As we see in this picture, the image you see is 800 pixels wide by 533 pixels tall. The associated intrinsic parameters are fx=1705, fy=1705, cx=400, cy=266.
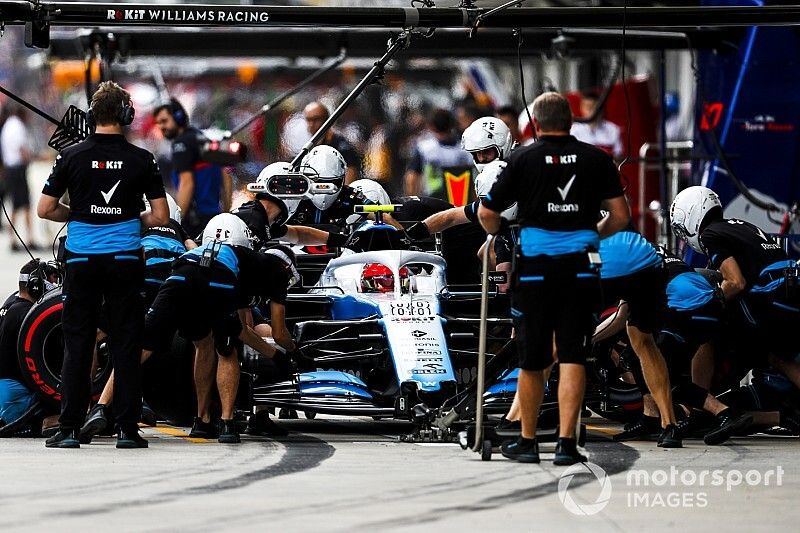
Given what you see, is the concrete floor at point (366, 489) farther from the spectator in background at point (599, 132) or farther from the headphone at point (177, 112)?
the spectator in background at point (599, 132)

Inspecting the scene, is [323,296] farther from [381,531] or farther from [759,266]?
[381,531]

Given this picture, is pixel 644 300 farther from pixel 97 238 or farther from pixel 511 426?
pixel 97 238

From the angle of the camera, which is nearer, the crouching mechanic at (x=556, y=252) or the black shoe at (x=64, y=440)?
the crouching mechanic at (x=556, y=252)

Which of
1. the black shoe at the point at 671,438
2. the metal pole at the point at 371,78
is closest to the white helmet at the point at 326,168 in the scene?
the metal pole at the point at 371,78

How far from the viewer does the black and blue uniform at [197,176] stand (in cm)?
1822

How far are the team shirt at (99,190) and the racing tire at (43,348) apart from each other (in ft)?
2.74

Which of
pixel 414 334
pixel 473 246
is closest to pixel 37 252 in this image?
pixel 473 246

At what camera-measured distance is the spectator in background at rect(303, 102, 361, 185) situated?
53.5 ft

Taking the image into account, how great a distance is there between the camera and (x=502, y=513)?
8.09 meters

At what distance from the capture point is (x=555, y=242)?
968cm

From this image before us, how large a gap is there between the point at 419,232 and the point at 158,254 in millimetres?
1861

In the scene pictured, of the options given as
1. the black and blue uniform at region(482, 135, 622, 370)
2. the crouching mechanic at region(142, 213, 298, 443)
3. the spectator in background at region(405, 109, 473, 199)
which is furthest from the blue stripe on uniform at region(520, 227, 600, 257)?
the spectator in background at region(405, 109, 473, 199)

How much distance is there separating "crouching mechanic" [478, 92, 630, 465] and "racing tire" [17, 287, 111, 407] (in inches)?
122

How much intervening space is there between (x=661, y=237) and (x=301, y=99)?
40.9ft
